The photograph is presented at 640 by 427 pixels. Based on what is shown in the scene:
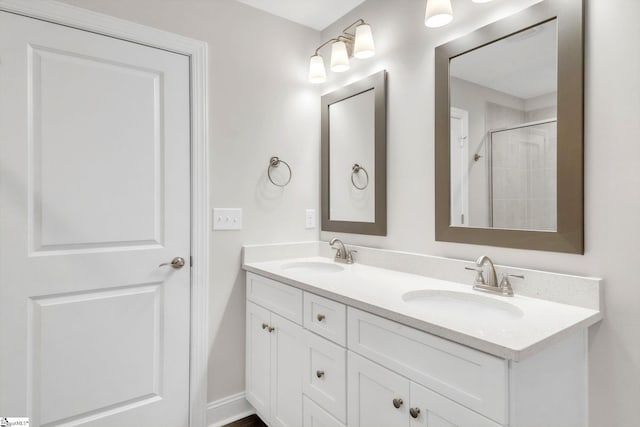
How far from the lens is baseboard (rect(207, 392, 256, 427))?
→ 6.30ft

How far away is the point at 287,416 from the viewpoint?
163 centimetres

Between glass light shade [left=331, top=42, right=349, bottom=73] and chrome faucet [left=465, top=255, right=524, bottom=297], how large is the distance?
4.30 ft

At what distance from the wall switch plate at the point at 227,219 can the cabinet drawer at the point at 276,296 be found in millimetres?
297

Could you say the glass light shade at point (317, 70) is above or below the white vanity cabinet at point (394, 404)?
above

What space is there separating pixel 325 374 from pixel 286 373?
0.30 m

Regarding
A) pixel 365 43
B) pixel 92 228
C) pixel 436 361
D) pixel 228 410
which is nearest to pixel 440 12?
pixel 365 43

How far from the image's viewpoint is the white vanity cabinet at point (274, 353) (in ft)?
5.20

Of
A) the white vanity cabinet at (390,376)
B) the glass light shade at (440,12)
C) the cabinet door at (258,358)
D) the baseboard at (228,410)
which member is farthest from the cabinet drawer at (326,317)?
the glass light shade at (440,12)

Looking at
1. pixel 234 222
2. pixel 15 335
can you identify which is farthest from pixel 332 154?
pixel 15 335

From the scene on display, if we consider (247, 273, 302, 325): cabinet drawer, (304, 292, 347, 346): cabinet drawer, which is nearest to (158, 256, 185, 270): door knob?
(247, 273, 302, 325): cabinet drawer

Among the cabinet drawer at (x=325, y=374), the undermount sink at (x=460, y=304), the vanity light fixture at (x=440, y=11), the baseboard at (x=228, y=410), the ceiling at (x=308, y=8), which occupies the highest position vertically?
the ceiling at (x=308, y=8)

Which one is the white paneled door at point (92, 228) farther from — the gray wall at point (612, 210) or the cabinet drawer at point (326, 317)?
the gray wall at point (612, 210)

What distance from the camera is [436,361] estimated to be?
1.02 meters

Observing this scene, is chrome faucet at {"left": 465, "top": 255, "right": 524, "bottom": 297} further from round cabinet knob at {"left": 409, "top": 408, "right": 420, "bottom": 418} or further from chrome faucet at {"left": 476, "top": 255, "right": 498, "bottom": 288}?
round cabinet knob at {"left": 409, "top": 408, "right": 420, "bottom": 418}
